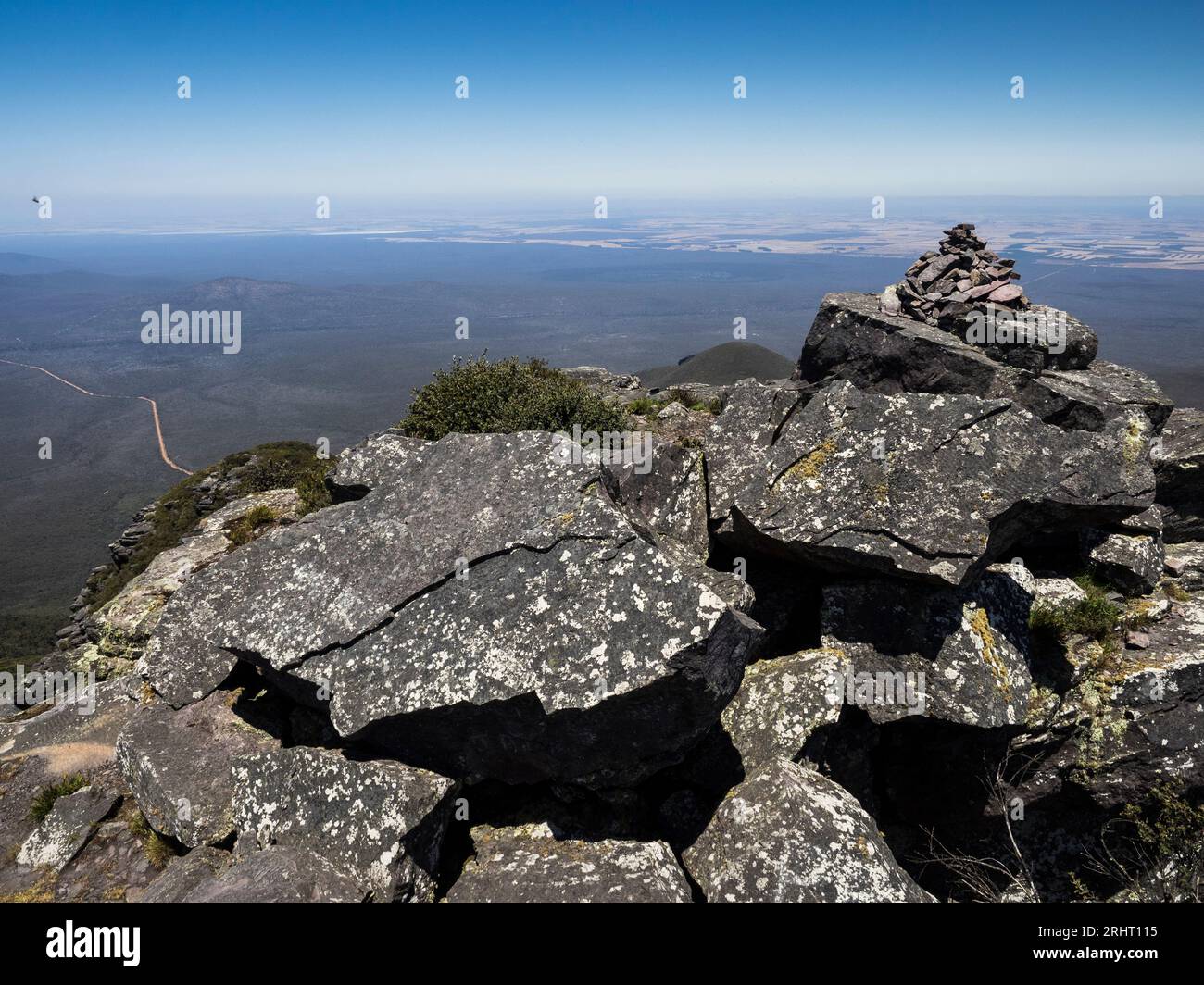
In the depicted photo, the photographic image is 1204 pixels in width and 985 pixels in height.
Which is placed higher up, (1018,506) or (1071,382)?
(1071,382)

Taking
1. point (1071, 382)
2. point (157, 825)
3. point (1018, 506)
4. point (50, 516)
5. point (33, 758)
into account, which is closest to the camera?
point (157, 825)

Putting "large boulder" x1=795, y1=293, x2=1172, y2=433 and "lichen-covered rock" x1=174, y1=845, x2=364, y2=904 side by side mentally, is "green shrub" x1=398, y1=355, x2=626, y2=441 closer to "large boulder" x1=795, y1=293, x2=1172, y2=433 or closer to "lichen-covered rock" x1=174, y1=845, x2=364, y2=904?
"large boulder" x1=795, y1=293, x2=1172, y2=433

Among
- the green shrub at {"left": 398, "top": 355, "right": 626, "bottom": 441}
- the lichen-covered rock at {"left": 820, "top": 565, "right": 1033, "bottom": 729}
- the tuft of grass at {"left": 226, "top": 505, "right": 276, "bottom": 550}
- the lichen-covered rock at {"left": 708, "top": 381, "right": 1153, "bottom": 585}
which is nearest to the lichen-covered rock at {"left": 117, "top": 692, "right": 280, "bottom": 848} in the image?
the tuft of grass at {"left": 226, "top": 505, "right": 276, "bottom": 550}

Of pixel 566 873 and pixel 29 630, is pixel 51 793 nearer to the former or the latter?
pixel 566 873

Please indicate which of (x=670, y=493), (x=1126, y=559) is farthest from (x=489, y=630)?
(x=1126, y=559)

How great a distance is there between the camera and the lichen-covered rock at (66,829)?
9.12 metres

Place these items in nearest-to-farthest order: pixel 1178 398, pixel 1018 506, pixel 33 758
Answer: pixel 1018 506
pixel 33 758
pixel 1178 398

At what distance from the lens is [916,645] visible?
1041cm

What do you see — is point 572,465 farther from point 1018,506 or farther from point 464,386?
→ point 1018,506

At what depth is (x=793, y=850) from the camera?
7781 mm

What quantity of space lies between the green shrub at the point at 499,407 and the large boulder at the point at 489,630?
332cm

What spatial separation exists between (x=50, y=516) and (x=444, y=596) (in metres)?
157

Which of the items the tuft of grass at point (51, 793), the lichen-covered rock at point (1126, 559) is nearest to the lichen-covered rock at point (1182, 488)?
the lichen-covered rock at point (1126, 559)
